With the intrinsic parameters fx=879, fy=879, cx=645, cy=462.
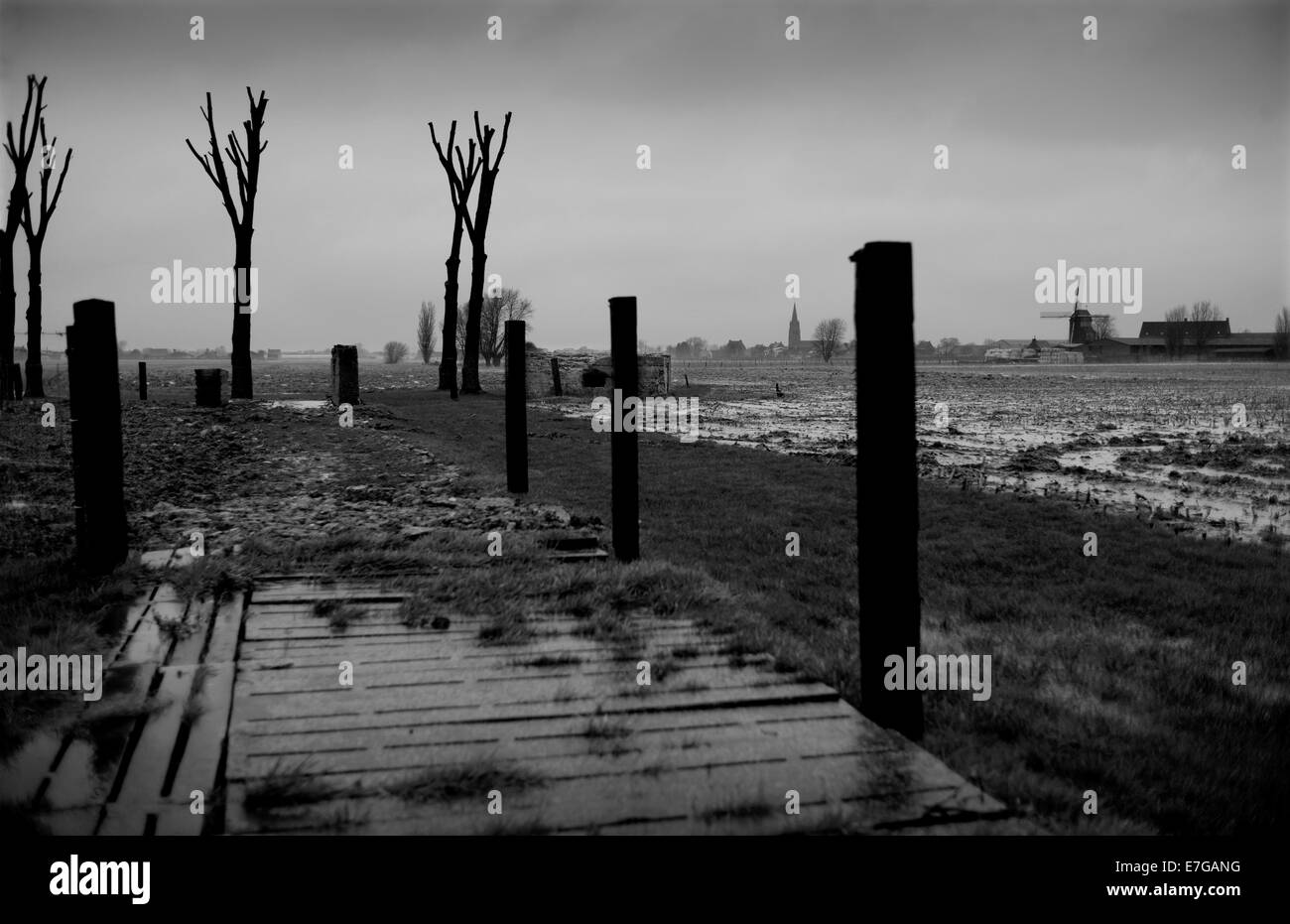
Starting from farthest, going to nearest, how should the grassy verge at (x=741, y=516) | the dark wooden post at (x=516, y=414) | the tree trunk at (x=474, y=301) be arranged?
the tree trunk at (x=474, y=301)
the dark wooden post at (x=516, y=414)
the grassy verge at (x=741, y=516)

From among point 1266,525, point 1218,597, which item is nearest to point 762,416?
point 1266,525

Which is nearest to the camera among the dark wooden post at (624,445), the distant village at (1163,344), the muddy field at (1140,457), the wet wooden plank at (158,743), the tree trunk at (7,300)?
the wet wooden plank at (158,743)

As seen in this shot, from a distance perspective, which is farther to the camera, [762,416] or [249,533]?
[762,416]

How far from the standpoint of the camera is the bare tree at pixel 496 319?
6059cm

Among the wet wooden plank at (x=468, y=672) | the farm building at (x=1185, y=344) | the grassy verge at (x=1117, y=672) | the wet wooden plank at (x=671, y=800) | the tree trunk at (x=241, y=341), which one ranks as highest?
the farm building at (x=1185, y=344)

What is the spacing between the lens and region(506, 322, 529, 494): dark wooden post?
29.1ft

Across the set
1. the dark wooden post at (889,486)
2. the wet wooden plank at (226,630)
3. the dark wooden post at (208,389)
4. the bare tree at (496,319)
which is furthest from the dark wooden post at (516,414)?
the bare tree at (496,319)

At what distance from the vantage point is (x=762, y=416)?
22.2 m

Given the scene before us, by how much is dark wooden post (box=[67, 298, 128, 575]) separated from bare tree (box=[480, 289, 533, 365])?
50.7 metres

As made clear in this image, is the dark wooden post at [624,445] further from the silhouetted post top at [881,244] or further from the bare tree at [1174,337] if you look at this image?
the bare tree at [1174,337]

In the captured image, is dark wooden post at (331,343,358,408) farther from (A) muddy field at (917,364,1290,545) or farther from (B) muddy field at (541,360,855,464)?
(A) muddy field at (917,364,1290,545)

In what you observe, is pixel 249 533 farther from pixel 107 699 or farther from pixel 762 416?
pixel 762 416

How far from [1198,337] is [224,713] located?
114 m

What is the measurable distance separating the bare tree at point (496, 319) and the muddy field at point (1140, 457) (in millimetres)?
39594
